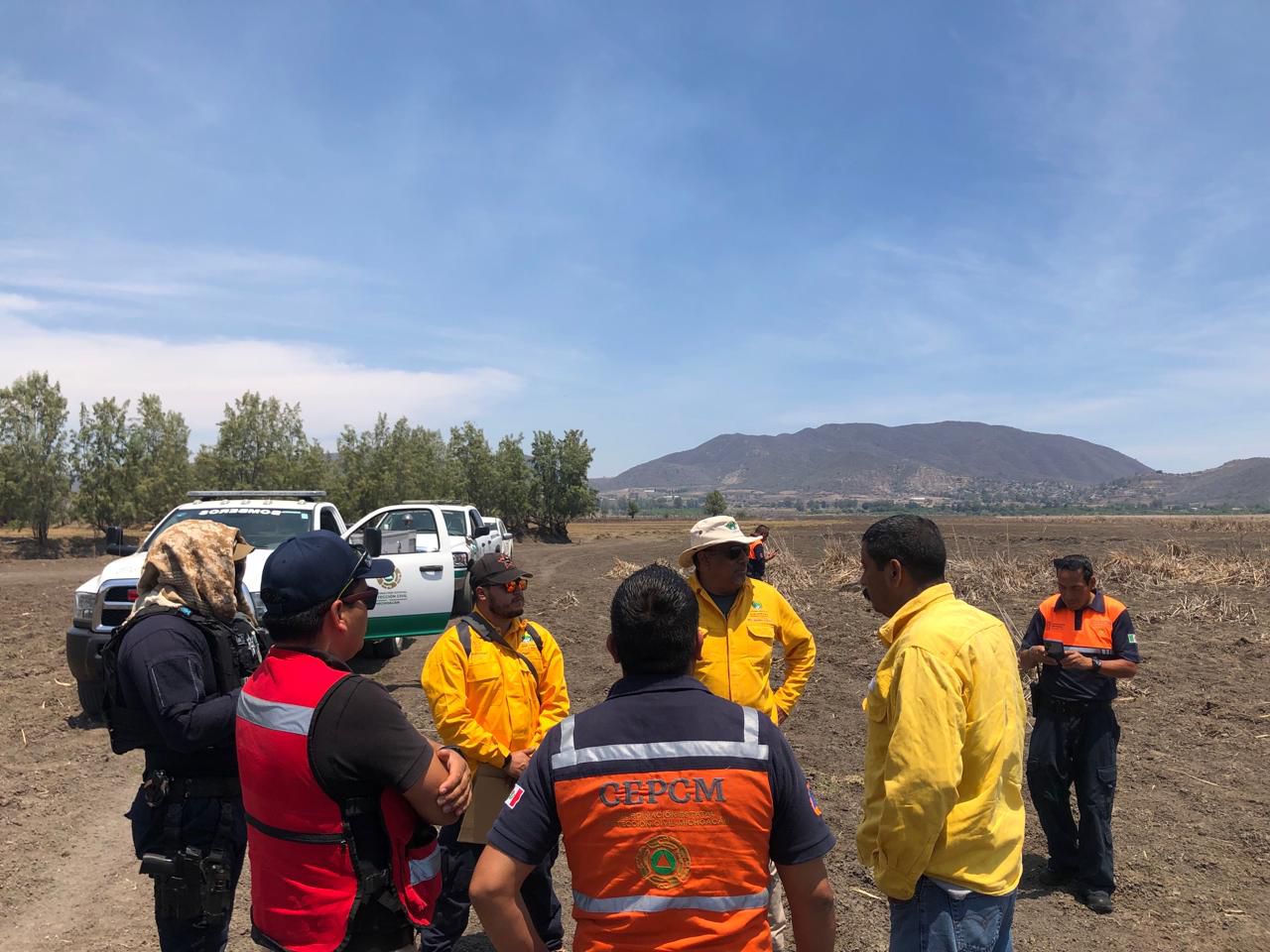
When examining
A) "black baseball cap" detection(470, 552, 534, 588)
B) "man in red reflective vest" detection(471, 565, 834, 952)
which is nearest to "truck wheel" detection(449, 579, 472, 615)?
"black baseball cap" detection(470, 552, 534, 588)

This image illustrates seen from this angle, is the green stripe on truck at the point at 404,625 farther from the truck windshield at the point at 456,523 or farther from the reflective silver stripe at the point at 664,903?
the reflective silver stripe at the point at 664,903

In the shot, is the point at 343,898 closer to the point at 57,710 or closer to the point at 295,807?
the point at 295,807

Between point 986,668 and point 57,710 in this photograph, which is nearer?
point 986,668

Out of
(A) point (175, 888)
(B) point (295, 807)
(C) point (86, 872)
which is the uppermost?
(B) point (295, 807)

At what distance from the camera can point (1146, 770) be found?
6727 millimetres

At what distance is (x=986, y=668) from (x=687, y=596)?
39.3 inches

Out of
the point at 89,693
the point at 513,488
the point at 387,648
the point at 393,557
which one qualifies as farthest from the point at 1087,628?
the point at 513,488

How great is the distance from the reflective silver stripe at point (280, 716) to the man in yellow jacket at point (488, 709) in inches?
56.0

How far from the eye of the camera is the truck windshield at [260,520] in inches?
363

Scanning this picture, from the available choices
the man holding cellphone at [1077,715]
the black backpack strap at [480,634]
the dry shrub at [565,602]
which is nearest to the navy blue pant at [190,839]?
the black backpack strap at [480,634]

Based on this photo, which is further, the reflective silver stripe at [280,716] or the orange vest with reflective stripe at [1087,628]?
the orange vest with reflective stripe at [1087,628]

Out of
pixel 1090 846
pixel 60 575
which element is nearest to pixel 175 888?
pixel 1090 846

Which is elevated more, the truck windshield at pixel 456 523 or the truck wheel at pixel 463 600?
the truck windshield at pixel 456 523

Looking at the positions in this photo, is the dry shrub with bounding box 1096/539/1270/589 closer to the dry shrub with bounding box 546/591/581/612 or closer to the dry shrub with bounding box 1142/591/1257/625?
the dry shrub with bounding box 1142/591/1257/625
